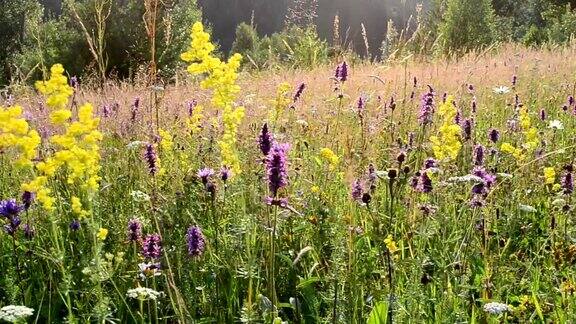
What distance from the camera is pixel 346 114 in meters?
4.17

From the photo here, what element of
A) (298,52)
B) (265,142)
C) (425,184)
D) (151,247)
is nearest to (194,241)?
(151,247)

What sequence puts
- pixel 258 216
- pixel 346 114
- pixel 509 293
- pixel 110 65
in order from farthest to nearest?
pixel 110 65, pixel 346 114, pixel 258 216, pixel 509 293

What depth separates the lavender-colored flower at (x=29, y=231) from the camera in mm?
2312

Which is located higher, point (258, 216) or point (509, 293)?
point (258, 216)

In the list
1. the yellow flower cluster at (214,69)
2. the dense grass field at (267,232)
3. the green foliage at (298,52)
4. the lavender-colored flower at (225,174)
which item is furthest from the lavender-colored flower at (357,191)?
the green foliage at (298,52)

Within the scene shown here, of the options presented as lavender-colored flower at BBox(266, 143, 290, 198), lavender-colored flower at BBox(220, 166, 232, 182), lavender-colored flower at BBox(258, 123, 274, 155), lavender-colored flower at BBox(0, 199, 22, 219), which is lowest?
lavender-colored flower at BBox(0, 199, 22, 219)

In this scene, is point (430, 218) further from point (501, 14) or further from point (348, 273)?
point (501, 14)

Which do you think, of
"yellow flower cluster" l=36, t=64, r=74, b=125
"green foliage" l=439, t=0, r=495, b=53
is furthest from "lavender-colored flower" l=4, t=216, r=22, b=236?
"green foliage" l=439, t=0, r=495, b=53

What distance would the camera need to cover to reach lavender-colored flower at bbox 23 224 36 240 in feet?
7.59

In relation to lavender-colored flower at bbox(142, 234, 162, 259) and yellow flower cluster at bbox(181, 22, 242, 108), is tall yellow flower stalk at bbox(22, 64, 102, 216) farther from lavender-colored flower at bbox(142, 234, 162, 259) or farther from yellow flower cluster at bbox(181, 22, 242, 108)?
yellow flower cluster at bbox(181, 22, 242, 108)

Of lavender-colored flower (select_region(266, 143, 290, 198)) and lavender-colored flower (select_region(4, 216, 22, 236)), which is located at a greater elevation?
lavender-colored flower (select_region(266, 143, 290, 198))

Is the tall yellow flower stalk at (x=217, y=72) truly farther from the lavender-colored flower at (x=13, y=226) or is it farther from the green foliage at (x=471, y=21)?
the green foliage at (x=471, y=21)

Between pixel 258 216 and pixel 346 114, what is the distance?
1.96m

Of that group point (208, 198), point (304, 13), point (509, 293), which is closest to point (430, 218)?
point (509, 293)
